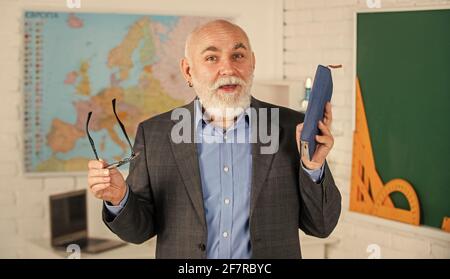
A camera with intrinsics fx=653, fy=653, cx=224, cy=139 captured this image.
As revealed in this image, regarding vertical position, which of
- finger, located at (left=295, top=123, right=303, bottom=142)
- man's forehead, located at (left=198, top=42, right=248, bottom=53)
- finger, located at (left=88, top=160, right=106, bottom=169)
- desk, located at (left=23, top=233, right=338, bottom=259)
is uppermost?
man's forehead, located at (left=198, top=42, right=248, bottom=53)

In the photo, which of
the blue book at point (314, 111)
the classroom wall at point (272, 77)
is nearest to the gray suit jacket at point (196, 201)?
the blue book at point (314, 111)

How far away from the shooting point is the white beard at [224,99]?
114 centimetres

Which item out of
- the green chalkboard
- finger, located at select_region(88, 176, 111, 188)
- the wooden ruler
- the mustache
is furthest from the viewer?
the wooden ruler

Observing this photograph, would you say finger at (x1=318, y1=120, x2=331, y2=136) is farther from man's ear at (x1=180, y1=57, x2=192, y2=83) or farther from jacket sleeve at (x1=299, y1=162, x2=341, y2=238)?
man's ear at (x1=180, y1=57, x2=192, y2=83)

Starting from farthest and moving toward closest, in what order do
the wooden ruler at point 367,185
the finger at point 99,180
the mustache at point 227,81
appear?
the wooden ruler at point 367,185 < the mustache at point 227,81 < the finger at point 99,180

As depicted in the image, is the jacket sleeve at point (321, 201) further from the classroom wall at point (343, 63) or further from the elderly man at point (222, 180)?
the classroom wall at point (343, 63)

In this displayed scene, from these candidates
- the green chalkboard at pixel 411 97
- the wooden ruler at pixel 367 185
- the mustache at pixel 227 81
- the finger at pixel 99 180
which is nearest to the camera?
the finger at pixel 99 180

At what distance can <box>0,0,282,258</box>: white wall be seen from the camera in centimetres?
198

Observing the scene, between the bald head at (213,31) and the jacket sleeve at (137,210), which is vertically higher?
the bald head at (213,31)

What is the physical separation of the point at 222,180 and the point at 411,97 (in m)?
0.89

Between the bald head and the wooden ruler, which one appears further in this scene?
the wooden ruler

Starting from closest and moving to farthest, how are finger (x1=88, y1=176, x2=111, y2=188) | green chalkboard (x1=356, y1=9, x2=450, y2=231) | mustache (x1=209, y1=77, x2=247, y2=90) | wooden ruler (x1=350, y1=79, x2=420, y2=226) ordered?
finger (x1=88, y1=176, x2=111, y2=188), mustache (x1=209, y1=77, x2=247, y2=90), green chalkboard (x1=356, y1=9, x2=450, y2=231), wooden ruler (x1=350, y1=79, x2=420, y2=226)

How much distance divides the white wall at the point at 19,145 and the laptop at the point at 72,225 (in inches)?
2.0

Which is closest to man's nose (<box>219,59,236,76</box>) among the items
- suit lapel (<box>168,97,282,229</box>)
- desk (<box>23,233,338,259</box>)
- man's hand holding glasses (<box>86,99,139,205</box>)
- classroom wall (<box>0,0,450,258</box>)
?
suit lapel (<box>168,97,282,229</box>)
